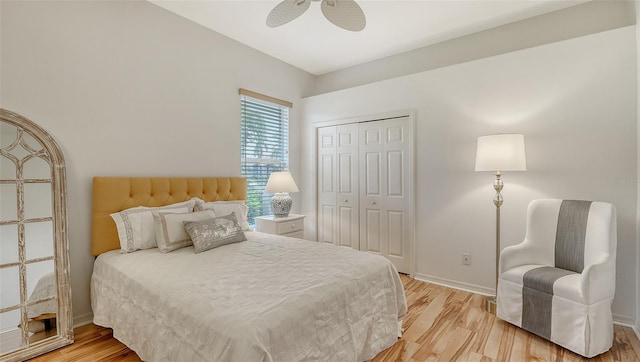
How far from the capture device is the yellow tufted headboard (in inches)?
94.0

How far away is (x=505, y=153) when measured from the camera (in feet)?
8.27

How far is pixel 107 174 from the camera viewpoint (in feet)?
8.21

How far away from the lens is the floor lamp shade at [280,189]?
3.57 metres

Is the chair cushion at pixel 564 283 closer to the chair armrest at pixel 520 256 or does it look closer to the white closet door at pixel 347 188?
the chair armrest at pixel 520 256

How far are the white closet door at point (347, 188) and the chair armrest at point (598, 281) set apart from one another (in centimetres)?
237

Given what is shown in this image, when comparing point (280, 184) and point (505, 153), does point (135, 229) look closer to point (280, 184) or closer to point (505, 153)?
point (280, 184)

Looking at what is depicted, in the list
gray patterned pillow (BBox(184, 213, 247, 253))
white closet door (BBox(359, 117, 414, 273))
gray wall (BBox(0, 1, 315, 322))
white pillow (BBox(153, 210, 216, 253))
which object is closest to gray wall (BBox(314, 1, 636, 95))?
white closet door (BBox(359, 117, 414, 273))

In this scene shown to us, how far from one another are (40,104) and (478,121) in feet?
12.4

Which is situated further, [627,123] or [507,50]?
[507,50]

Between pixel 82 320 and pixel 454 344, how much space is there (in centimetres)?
289

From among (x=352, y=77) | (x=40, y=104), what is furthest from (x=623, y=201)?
(x=40, y=104)

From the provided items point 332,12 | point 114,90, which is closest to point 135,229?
point 114,90

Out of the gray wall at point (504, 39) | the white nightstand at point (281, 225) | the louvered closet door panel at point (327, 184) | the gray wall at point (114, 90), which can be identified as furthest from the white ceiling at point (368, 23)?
the white nightstand at point (281, 225)

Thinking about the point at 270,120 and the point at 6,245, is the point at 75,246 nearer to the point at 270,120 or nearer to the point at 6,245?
the point at 6,245
